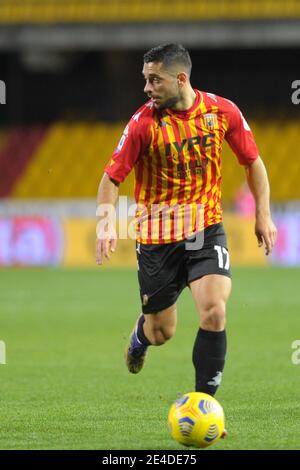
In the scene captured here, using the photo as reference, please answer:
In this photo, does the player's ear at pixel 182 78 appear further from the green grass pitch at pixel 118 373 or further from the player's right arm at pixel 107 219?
the green grass pitch at pixel 118 373

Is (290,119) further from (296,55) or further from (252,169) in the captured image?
(252,169)

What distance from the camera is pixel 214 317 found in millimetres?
5840

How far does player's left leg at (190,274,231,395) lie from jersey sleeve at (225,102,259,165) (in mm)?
857

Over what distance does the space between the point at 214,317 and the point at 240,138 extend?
1.19 meters

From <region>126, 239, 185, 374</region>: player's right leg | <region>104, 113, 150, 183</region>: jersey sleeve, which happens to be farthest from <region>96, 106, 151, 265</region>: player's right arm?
<region>126, 239, 185, 374</region>: player's right leg

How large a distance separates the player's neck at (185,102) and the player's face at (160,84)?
0.07 meters

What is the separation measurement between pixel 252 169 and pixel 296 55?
20.0m

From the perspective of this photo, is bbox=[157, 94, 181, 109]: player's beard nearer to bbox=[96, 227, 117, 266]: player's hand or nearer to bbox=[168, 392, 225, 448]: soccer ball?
bbox=[96, 227, 117, 266]: player's hand

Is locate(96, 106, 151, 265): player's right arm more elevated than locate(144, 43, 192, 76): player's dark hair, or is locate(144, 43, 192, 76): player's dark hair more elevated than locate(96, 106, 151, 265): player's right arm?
locate(144, 43, 192, 76): player's dark hair

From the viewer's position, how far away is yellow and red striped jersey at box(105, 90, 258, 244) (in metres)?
6.14

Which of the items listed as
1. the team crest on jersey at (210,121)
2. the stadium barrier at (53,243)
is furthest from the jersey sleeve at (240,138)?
the stadium barrier at (53,243)

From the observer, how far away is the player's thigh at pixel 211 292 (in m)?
5.83

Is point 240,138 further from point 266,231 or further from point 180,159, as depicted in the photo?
point 266,231
